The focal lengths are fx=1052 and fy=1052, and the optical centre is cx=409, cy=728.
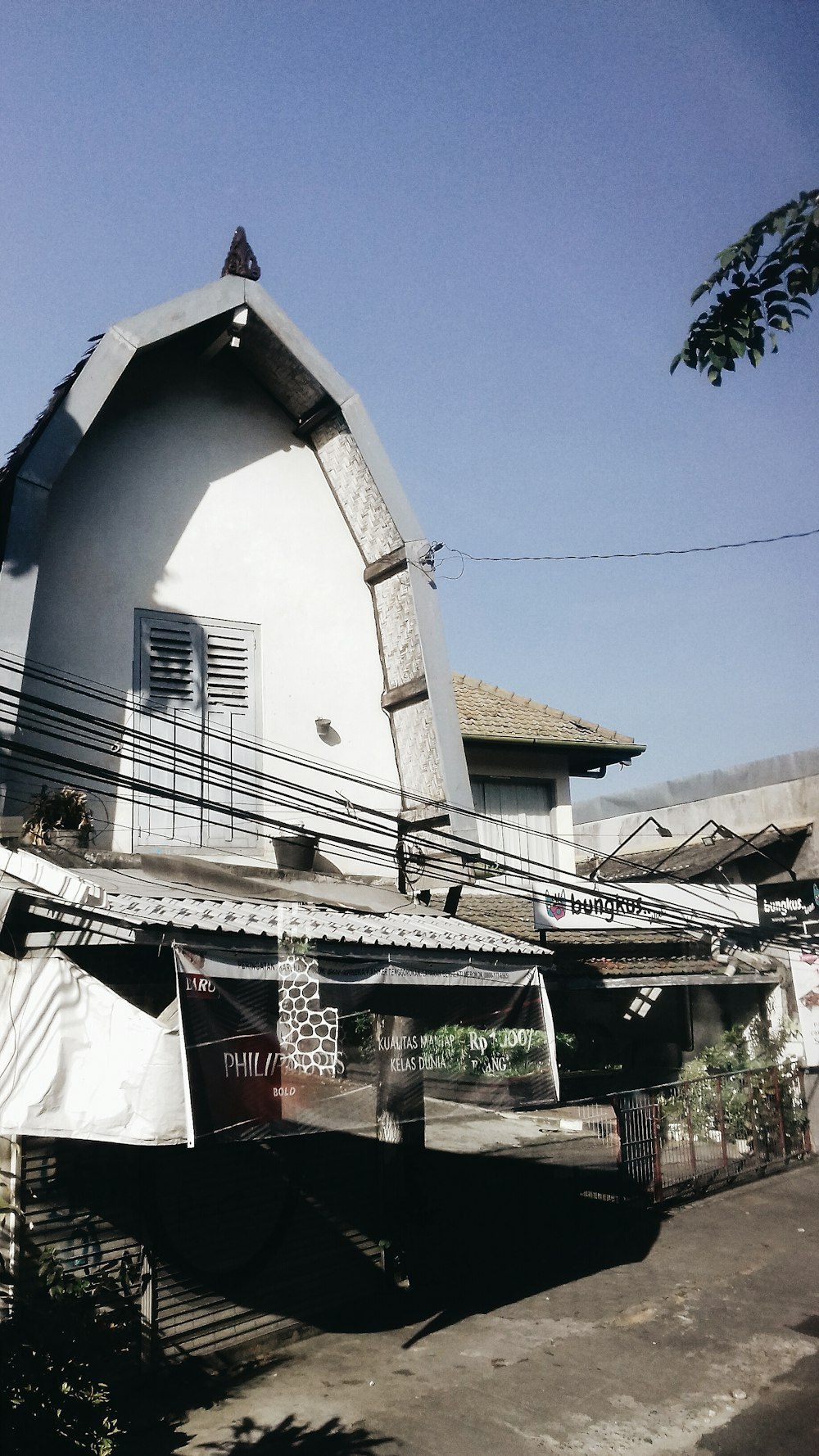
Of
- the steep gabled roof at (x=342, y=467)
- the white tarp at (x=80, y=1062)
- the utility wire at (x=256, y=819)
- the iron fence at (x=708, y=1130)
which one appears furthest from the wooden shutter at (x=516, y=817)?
the white tarp at (x=80, y=1062)

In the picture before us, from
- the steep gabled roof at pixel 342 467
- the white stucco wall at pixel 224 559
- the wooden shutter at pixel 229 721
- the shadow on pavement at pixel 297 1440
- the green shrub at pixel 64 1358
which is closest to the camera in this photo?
the green shrub at pixel 64 1358

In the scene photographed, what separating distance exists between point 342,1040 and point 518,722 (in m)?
10.7

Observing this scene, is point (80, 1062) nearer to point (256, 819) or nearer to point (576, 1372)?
point (256, 819)

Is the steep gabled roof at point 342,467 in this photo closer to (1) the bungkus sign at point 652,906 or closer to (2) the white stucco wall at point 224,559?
(2) the white stucco wall at point 224,559

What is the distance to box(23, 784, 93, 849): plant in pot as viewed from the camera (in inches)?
395

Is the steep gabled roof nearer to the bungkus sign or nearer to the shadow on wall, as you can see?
the shadow on wall

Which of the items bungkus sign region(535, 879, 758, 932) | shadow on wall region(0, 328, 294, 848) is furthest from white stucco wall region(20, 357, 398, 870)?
bungkus sign region(535, 879, 758, 932)

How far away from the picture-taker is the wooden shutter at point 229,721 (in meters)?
12.1

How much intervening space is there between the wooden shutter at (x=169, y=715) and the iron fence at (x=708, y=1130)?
7486mm

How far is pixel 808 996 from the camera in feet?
66.0

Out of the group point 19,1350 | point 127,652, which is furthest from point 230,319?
point 19,1350

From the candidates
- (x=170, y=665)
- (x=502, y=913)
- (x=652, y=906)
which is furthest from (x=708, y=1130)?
(x=170, y=665)

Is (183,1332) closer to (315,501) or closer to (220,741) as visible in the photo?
(220,741)

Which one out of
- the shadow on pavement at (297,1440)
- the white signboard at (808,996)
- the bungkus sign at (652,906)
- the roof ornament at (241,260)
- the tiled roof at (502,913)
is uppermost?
the roof ornament at (241,260)
